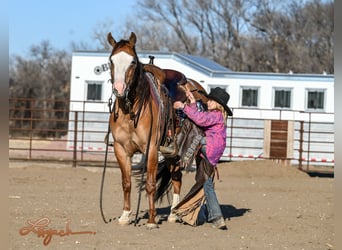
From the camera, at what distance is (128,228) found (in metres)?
6.55

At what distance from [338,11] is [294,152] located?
52.8ft

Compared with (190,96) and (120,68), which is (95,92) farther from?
(120,68)

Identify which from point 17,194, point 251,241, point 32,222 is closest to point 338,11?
point 251,241

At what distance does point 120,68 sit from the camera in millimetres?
5934

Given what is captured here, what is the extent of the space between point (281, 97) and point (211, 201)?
41.2 ft

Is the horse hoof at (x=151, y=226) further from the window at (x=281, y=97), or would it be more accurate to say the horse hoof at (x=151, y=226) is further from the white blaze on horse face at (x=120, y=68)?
the window at (x=281, y=97)

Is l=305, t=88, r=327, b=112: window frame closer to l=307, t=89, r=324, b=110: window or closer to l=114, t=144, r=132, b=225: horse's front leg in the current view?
l=307, t=89, r=324, b=110: window

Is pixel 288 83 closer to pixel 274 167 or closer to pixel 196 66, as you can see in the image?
pixel 196 66

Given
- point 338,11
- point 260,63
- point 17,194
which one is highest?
point 260,63

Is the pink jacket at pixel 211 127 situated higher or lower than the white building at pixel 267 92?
lower

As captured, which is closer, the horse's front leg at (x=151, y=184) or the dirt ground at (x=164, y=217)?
the dirt ground at (x=164, y=217)

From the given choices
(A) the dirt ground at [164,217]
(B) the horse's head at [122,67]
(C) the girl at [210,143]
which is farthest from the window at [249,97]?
(B) the horse's head at [122,67]

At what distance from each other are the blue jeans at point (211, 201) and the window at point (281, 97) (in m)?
12.3

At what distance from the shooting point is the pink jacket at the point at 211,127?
683 cm
